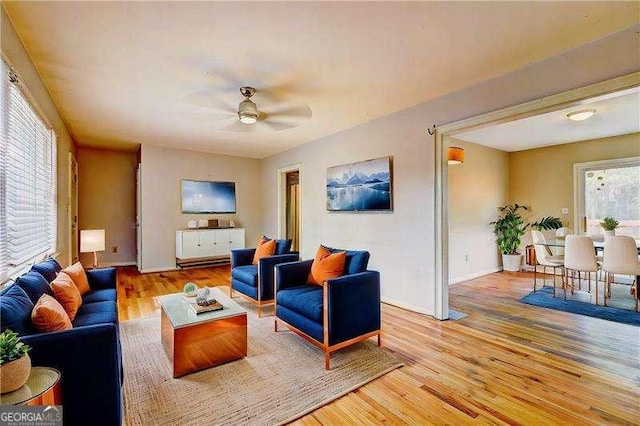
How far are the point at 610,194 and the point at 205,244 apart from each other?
301 inches

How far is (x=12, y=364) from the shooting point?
1122 mm

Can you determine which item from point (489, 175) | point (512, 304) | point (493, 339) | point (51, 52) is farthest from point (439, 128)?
point (51, 52)

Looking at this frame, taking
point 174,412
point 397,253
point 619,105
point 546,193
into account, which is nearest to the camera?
point 174,412

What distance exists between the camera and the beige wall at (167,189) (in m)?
5.93

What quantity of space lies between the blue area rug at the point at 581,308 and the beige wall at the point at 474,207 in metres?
1.18

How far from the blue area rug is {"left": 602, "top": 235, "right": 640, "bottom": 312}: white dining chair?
0.70ft

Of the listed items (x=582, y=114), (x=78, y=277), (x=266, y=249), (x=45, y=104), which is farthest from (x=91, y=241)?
(x=582, y=114)

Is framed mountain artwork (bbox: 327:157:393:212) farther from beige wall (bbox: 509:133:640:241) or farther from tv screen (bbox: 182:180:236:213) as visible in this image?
beige wall (bbox: 509:133:640:241)

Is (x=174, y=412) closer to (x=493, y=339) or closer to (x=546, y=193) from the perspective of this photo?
(x=493, y=339)

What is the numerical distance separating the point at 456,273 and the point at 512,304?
127 cm

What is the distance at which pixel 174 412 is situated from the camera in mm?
1799

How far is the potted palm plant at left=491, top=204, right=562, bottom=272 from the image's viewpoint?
5742mm

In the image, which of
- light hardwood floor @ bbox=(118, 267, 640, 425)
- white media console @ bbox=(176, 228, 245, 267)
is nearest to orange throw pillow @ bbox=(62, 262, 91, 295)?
light hardwood floor @ bbox=(118, 267, 640, 425)

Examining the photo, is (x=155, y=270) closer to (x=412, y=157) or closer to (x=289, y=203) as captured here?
(x=289, y=203)
